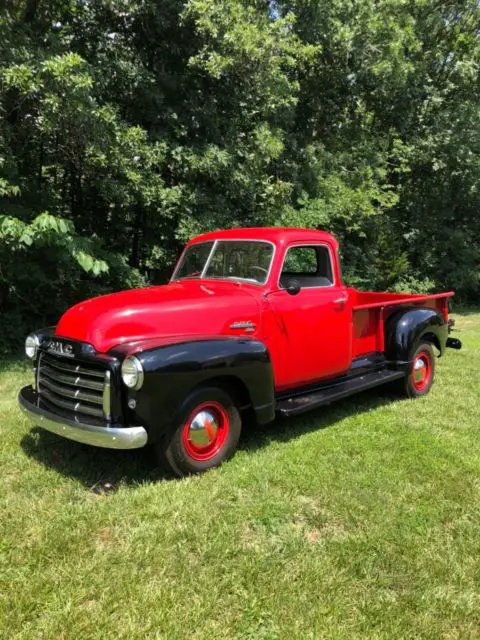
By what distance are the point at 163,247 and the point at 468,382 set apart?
6070 mm

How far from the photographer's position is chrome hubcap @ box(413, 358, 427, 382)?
6.34 metres

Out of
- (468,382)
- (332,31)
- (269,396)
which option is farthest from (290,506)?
(332,31)

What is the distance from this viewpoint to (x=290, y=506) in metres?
3.57

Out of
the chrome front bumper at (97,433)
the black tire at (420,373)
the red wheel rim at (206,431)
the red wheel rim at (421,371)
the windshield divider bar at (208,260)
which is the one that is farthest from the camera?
the red wheel rim at (421,371)

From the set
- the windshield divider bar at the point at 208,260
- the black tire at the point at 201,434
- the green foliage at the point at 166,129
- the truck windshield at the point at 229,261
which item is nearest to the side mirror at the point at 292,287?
the truck windshield at the point at 229,261

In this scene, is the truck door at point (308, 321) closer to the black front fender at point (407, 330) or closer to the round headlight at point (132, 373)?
the black front fender at point (407, 330)

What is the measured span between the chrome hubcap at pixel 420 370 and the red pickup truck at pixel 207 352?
1.77ft

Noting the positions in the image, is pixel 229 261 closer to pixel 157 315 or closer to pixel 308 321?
pixel 308 321

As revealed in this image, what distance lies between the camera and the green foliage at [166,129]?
763 centimetres

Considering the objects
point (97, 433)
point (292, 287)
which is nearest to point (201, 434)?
point (97, 433)

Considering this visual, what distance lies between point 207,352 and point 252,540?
1.33 m

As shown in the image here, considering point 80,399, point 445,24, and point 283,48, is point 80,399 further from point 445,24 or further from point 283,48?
point 445,24

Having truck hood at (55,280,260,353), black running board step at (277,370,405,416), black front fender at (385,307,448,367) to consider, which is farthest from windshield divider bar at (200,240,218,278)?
black front fender at (385,307,448,367)

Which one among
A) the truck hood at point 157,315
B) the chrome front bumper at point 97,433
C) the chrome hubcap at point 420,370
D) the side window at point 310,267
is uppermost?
the side window at point 310,267
